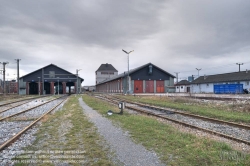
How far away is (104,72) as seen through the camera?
111 metres

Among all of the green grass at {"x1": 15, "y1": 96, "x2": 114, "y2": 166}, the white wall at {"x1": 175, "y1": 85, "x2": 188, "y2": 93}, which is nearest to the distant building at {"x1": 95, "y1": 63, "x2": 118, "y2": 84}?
the white wall at {"x1": 175, "y1": 85, "x2": 188, "y2": 93}

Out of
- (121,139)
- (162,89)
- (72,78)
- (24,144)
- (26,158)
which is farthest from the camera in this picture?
(72,78)

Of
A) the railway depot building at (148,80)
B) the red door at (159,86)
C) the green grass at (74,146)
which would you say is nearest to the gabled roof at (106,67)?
the railway depot building at (148,80)

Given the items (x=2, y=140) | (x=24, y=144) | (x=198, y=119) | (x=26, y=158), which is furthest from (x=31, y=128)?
(x=198, y=119)

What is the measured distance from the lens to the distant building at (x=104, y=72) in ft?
363

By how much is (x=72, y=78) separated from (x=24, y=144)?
5787cm

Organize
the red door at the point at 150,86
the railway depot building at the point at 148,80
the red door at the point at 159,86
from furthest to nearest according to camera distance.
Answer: the red door at the point at 159,86, the red door at the point at 150,86, the railway depot building at the point at 148,80

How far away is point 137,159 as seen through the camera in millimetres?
4664

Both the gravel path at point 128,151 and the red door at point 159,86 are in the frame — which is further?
the red door at point 159,86

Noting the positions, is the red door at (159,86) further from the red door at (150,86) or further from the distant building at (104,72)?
the distant building at (104,72)

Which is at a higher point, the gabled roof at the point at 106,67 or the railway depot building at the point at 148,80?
the gabled roof at the point at 106,67

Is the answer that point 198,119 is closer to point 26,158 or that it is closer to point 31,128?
point 31,128

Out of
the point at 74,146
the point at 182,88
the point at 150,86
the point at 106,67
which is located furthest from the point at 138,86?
the point at 106,67

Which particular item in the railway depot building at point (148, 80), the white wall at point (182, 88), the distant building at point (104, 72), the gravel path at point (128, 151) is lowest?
the gravel path at point (128, 151)
